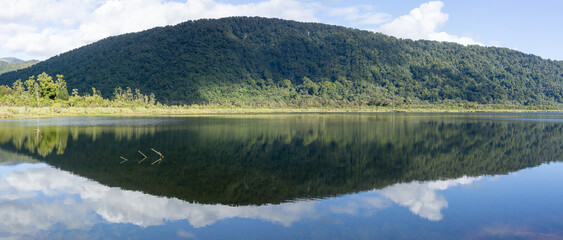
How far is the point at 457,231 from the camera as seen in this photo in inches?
407

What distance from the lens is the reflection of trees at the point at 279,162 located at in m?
14.8

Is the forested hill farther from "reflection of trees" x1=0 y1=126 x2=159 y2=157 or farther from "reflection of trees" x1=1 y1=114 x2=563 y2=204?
"reflection of trees" x1=1 y1=114 x2=563 y2=204

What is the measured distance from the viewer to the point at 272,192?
46.2ft

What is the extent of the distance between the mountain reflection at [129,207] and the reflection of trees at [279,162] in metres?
0.86

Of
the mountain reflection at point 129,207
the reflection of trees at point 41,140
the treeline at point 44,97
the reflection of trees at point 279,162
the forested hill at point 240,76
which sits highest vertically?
the forested hill at point 240,76

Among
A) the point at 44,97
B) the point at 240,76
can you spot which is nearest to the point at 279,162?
the point at 44,97

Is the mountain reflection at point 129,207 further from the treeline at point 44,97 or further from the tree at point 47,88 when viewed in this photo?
the tree at point 47,88

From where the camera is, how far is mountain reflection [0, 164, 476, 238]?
10852 mm

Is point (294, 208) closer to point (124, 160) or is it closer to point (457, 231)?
point (457, 231)

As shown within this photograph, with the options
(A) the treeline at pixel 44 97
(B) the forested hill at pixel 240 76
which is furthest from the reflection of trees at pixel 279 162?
(B) the forested hill at pixel 240 76

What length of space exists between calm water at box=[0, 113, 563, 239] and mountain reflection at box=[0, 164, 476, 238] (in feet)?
0.15

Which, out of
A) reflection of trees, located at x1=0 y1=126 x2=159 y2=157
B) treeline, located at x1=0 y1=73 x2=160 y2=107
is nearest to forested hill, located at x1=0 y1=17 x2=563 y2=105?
treeline, located at x1=0 y1=73 x2=160 y2=107

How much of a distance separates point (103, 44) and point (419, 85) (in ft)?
499

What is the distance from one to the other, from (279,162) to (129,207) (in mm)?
9604
